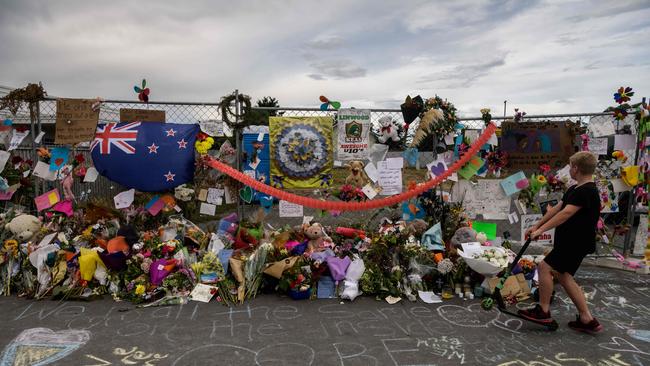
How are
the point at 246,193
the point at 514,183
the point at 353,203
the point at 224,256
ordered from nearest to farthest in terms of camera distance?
the point at 224,256 → the point at 353,203 → the point at 246,193 → the point at 514,183

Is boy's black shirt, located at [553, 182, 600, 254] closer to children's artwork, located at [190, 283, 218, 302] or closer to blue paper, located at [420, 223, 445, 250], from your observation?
blue paper, located at [420, 223, 445, 250]

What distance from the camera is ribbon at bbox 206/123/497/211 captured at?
209 inches

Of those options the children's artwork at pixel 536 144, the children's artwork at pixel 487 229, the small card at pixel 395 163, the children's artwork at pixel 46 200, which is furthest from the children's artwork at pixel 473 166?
the children's artwork at pixel 46 200

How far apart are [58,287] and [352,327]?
3458mm

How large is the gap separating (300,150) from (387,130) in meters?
1.24

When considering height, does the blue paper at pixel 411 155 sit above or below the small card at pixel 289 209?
above

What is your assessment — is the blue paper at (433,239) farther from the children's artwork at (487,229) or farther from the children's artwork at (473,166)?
the children's artwork at (473,166)

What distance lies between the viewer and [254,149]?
5.75m

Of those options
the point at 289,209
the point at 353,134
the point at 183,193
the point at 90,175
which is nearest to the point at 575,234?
the point at 353,134

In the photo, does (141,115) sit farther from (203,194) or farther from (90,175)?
(203,194)

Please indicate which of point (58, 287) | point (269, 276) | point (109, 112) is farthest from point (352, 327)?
point (109, 112)

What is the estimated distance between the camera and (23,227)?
540 cm

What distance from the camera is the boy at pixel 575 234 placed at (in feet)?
12.5

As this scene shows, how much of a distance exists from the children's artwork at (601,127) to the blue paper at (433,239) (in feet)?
8.54
